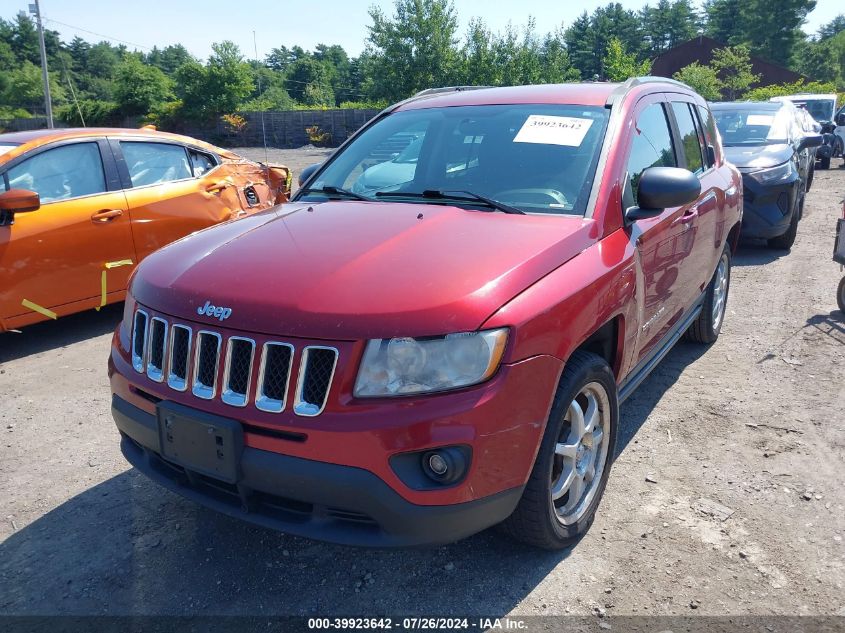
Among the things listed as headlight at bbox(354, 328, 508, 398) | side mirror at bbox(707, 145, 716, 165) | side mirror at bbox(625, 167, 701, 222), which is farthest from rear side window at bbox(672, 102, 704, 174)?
headlight at bbox(354, 328, 508, 398)

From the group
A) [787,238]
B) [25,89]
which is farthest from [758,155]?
[25,89]

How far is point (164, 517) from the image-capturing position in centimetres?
308

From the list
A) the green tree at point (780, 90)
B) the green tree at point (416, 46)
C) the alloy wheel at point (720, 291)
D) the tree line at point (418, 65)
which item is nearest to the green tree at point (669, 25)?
the tree line at point (418, 65)

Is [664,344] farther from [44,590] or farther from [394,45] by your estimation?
[394,45]

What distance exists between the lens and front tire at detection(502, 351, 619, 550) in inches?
95.6

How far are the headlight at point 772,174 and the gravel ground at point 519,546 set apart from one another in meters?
4.01

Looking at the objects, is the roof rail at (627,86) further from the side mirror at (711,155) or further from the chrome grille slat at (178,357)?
the chrome grille slat at (178,357)

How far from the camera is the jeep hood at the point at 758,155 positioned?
26.2ft

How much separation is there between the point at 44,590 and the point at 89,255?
3331 millimetres

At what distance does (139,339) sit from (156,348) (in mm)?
167

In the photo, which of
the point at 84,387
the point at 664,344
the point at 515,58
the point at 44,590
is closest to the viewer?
the point at 44,590

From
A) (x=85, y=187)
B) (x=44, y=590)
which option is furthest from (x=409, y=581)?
(x=85, y=187)

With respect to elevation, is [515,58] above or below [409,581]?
above

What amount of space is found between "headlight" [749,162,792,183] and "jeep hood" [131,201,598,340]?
602cm
